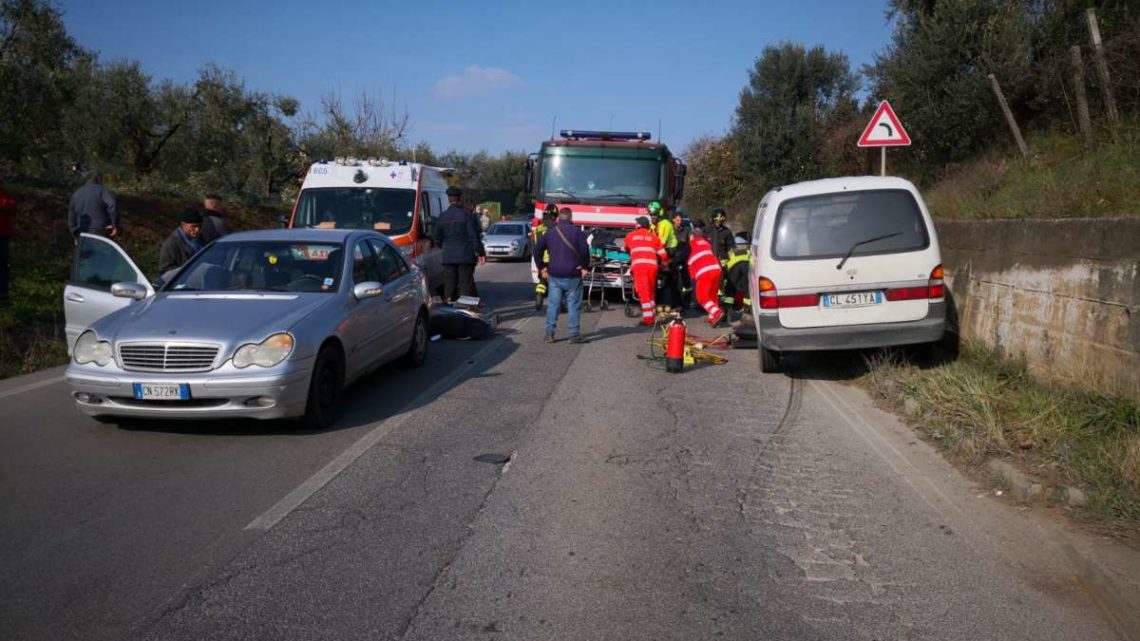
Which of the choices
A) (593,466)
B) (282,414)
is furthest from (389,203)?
(593,466)

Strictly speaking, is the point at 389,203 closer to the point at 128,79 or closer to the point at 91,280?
the point at 91,280

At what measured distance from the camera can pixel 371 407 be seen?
817cm

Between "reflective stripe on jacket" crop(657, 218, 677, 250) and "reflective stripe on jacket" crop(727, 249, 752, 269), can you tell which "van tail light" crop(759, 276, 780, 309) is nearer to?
"reflective stripe on jacket" crop(727, 249, 752, 269)

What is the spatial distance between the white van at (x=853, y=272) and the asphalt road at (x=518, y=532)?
3.23 feet

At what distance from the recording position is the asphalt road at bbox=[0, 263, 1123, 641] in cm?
399

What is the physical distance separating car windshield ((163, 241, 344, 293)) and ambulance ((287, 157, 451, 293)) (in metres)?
5.55

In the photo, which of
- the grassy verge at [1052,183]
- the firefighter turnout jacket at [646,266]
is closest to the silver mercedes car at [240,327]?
the firefighter turnout jacket at [646,266]

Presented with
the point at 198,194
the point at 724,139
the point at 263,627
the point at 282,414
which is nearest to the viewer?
the point at 263,627

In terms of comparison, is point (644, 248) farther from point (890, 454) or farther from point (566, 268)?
point (890, 454)

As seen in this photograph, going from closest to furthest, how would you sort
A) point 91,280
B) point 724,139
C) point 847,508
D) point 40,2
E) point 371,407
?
point 847,508 < point 371,407 < point 91,280 < point 40,2 < point 724,139

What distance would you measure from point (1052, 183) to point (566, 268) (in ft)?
18.4

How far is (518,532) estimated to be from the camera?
502 centimetres

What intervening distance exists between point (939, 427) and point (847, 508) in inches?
→ 82.1

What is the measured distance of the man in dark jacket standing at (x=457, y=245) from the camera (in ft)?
45.6
